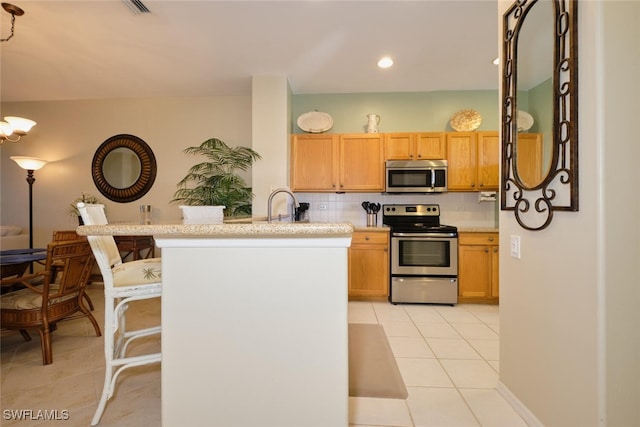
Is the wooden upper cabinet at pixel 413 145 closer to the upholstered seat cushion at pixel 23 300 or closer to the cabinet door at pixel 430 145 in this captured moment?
the cabinet door at pixel 430 145

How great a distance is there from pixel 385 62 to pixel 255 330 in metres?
3.10

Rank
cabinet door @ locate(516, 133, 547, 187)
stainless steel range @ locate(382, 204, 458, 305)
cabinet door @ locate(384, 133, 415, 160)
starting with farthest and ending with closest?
1. cabinet door @ locate(384, 133, 415, 160)
2. stainless steel range @ locate(382, 204, 458, 305)
3. cabinet door @ locate(516, 133, 547, 187)

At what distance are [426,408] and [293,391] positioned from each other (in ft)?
3.23

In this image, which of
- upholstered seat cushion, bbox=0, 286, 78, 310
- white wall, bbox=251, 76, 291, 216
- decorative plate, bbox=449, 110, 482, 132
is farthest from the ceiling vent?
decorative plate, bbox=449, 110, 482, 132

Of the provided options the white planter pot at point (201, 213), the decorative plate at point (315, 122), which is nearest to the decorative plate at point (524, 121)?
the white planter pot at point (201, 213)

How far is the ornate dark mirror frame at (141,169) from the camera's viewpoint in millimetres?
4020

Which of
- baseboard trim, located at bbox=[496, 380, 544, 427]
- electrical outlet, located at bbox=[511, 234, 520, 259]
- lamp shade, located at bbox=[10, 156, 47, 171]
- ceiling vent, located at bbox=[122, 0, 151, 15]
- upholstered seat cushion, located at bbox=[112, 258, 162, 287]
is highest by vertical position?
ceiling vent, located at bbox=[122, 0, 151, 15]

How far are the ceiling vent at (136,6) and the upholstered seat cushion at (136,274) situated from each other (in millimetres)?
2120

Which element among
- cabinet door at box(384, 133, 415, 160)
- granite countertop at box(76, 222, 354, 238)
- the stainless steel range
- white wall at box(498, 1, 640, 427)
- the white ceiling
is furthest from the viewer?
cabinet door at box(384, 133, 415, 160)

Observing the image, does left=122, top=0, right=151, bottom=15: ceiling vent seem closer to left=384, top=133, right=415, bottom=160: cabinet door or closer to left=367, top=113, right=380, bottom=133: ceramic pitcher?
left=367, top=113, right=380, bottom=133: ceramic pitcher

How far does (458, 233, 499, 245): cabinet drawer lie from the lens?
316cm

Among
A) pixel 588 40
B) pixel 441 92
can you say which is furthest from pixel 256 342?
pixel 441 92

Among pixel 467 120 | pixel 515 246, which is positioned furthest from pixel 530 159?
pixel 467 120

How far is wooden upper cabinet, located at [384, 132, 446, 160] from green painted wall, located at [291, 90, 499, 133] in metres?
0.33
